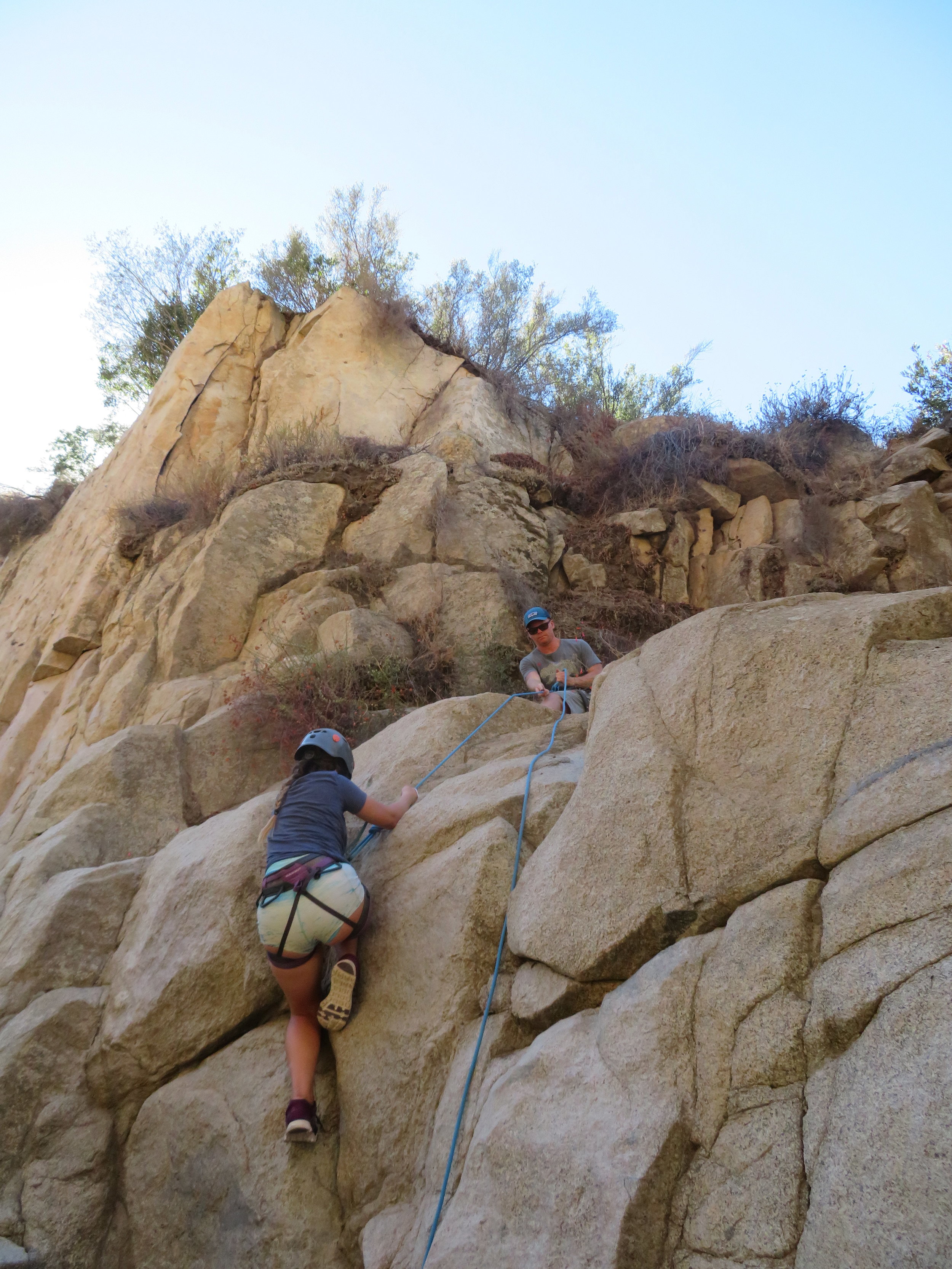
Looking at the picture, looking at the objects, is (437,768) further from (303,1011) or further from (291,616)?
(291,616)

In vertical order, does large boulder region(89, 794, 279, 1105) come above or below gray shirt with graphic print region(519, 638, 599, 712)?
below

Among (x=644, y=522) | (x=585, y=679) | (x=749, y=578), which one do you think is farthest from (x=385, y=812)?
(x=644, y=522)

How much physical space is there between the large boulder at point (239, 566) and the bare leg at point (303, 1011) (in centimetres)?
597

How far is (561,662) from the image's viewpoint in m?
7.67

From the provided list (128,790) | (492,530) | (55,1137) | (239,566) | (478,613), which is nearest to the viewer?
(55,1137)

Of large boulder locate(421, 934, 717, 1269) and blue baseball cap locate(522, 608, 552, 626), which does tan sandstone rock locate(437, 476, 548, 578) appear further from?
large boulder locate(421, 934, 717, 1269)

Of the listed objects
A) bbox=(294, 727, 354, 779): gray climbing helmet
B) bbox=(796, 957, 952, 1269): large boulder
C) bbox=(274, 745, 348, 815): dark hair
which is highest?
bbox=(294, 727, 354, 779): gray climbing helmet

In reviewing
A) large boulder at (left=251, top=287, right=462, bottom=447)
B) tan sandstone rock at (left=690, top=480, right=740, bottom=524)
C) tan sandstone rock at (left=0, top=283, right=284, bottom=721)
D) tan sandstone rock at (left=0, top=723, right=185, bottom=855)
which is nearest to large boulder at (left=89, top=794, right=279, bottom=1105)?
tan sandstone rock at (left=0, top=723, right=185, bottom=855)

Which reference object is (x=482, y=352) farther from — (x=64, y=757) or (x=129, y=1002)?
(x=129, y=1002)

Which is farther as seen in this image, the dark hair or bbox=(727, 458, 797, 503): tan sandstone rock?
bbox=(727, 458, 797, 503): tan sandstone rock

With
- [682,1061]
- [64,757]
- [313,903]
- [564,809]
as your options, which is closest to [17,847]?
[64,757]

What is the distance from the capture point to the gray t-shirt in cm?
762

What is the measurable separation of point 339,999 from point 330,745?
4.69ft

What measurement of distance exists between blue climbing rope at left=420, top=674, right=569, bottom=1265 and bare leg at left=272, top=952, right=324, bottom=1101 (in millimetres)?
910
